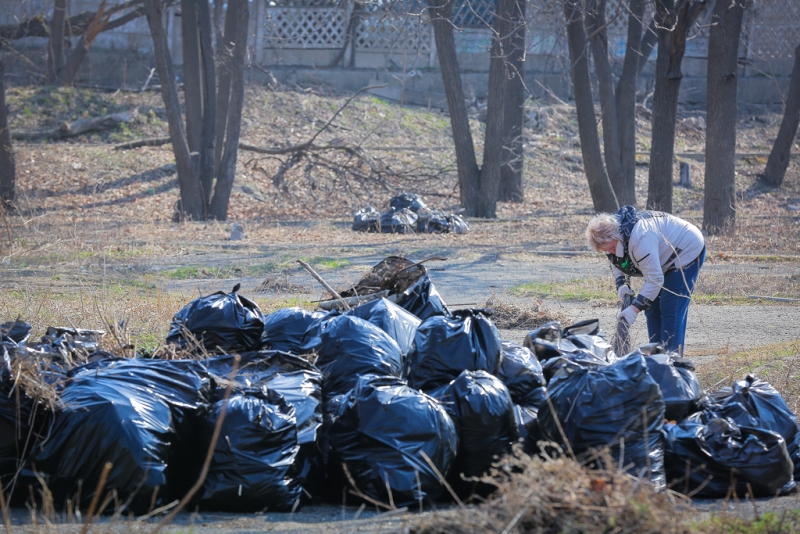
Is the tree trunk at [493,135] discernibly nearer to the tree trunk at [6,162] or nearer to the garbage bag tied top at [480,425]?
the tree trunk at [6,162]

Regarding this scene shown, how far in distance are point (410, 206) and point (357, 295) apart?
935 centimetres

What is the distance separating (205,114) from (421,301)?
37.5ft

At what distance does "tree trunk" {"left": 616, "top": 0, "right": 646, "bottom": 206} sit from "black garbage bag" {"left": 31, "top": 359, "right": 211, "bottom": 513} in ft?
45.0

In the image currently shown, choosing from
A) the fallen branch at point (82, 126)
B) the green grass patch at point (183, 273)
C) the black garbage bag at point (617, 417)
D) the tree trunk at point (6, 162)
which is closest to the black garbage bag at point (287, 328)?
the black garbage bag at point (617, 417)

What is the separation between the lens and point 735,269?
32.4 ft

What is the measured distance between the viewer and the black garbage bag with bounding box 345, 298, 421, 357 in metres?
4.47

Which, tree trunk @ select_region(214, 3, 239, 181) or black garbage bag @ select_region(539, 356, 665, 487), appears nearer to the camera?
black garbage bag @ select_region(539, 356, 665, 487)

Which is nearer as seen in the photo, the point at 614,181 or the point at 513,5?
the point at 513,5

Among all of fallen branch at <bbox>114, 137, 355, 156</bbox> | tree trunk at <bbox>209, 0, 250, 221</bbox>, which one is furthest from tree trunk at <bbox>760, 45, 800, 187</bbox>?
tree trunk at <bbox>209, 0, 250, 221</bbox>

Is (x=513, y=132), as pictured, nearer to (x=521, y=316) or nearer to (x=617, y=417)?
(x=521, y=316)

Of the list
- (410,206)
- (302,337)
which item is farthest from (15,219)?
(302,337)

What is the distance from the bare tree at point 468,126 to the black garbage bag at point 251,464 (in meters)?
12.5

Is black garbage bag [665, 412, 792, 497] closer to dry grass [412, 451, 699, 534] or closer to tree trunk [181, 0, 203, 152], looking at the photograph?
dry grass [412, 451, 699, 534]

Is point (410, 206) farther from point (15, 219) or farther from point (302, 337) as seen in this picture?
point (302, 337)
